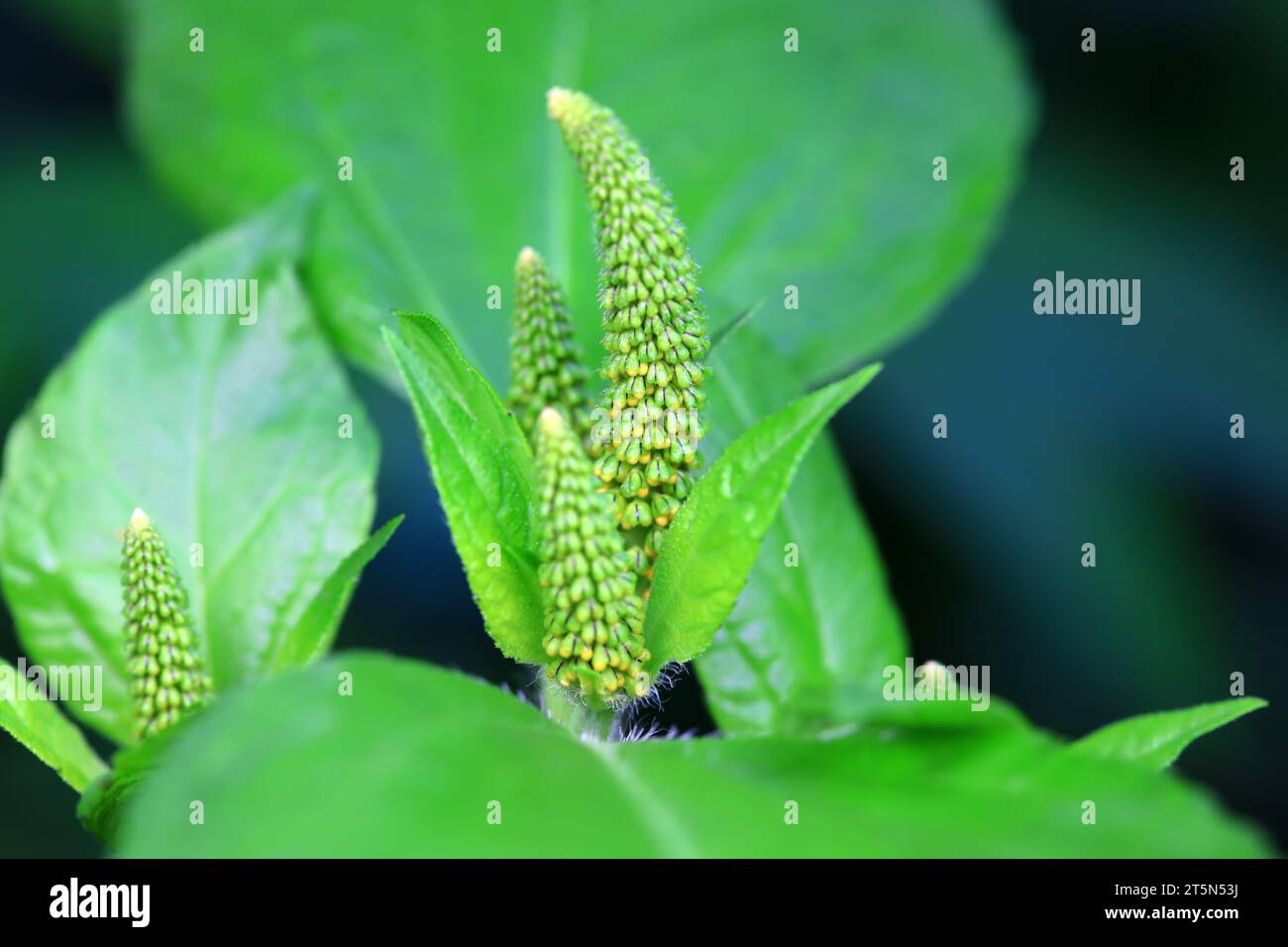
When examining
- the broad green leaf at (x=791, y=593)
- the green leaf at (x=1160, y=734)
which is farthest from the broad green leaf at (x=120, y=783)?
the green leaf at (x=1160, y=734)

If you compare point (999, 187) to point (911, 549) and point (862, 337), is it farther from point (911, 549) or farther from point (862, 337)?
point (911, 549)

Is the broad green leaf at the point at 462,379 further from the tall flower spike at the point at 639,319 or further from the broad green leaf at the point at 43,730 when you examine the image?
the broad green leaf at the point at 43,730

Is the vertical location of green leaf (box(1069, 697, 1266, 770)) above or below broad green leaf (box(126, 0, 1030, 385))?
below

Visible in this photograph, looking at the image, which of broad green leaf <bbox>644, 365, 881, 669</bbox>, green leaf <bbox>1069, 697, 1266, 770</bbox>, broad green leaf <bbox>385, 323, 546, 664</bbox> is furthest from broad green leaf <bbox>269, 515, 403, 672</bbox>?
green leaf <bbox>1069, 697, 1266, 770</bbox>

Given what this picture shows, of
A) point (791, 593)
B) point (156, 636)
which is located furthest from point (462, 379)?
point (791, 593)

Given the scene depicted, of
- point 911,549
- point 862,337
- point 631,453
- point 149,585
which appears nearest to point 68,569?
point 149,585

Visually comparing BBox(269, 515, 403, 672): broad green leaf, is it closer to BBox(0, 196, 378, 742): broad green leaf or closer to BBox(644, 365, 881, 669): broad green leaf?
BBox(0, 196, 378, 742): broad green leaf

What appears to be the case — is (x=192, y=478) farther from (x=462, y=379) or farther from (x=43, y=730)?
(x=462, y=379)
